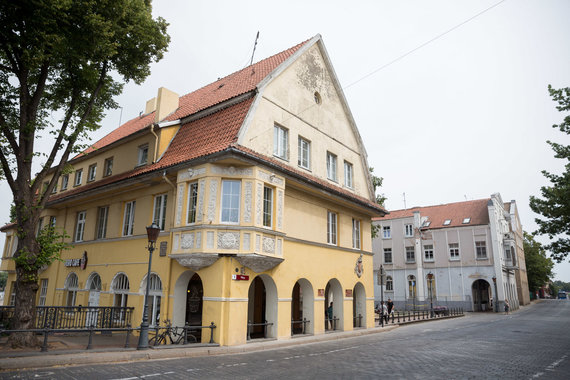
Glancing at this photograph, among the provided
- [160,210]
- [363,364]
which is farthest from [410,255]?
[363,364]

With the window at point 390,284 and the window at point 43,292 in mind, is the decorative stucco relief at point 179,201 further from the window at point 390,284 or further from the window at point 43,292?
the window at point 390,284

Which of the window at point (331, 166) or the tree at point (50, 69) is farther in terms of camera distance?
the window at point (331, 166)

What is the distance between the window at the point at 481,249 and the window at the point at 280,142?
37098 millimetres

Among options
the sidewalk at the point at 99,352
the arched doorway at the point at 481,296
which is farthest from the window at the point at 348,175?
the arched doorway at the point at 481,296

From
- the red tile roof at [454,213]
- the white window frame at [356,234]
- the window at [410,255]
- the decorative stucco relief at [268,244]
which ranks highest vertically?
the red tile roof at [454,213]

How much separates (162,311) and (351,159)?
13635mm

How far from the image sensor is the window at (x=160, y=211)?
16922 millimetres

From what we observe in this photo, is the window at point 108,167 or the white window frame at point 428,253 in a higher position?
the window at point 108,167

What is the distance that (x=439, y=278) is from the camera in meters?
47.2

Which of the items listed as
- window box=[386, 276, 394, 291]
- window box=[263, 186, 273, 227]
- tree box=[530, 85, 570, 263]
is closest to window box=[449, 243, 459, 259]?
window box=[386, 276, 394, 291]

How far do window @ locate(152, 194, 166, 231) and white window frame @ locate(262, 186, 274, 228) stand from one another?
4.69 meters

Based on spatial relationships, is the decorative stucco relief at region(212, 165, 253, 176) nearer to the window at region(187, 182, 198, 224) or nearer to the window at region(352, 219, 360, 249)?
the window at region(187, 182, 198, 224)

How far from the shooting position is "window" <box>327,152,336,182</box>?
21.0m

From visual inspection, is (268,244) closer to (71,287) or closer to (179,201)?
(179,201)
